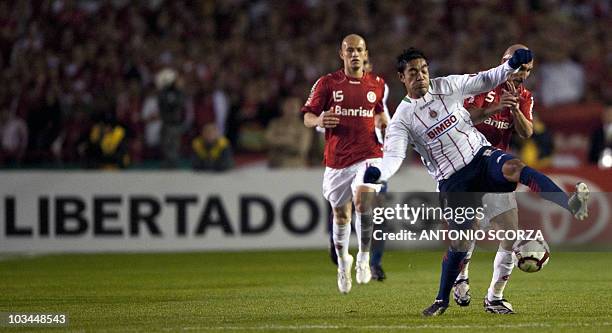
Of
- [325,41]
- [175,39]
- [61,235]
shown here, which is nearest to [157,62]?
[175,39]

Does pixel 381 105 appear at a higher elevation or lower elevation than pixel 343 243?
higher

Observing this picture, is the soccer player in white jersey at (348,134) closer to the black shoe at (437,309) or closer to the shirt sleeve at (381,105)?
the shirt sleeve at (381,105)

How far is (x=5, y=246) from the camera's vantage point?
1777 centimetres

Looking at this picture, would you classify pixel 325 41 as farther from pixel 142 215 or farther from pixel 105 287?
pixel 105 287

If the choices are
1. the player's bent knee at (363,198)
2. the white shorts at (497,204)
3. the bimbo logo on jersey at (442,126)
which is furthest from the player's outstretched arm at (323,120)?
→ the white shorts at (497,204)

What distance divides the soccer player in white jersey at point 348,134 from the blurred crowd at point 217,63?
235 inches

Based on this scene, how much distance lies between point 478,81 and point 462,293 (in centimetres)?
190

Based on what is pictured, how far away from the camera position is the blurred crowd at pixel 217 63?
1961 cm

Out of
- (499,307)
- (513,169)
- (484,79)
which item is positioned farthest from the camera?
(499,307)

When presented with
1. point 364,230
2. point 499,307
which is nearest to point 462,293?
point 499,307

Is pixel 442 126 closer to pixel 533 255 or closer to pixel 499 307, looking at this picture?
pixel 533 255

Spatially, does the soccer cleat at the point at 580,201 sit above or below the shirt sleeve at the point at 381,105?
below

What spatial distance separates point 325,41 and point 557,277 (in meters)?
9.71

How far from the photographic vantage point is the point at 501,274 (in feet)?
32.9
